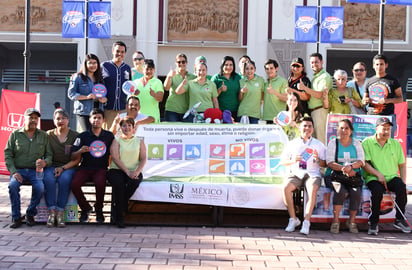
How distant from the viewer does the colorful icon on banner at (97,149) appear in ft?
19.5

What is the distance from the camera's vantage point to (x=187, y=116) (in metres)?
7.23

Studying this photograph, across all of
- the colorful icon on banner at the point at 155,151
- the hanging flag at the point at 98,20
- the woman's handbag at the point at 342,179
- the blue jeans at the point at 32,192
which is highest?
the hanging flag at the point at 98,20

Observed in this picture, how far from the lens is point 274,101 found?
7.40 meters

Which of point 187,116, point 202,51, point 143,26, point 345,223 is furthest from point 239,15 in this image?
point 345,223

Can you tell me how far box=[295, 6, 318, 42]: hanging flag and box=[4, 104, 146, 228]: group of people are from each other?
939cm

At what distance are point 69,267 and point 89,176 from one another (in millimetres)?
1915

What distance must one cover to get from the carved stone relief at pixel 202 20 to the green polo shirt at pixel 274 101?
14552 millimetres

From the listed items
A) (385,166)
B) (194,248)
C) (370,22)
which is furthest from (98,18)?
(370,22)

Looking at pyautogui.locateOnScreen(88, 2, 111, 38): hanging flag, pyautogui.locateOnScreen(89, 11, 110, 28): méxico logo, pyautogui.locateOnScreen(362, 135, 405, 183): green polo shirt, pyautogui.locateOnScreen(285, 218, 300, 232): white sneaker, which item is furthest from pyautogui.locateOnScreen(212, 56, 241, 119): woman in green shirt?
pyautogui.locateOnScreen(89, 11, 110, 28): méxico logo

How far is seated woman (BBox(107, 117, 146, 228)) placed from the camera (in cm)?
579

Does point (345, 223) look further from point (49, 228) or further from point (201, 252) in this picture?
point (49, 228)

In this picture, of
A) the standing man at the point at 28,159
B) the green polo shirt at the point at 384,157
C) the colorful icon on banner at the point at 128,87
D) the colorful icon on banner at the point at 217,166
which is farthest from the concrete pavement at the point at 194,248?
the colorful icon on banner at the point at 128,87

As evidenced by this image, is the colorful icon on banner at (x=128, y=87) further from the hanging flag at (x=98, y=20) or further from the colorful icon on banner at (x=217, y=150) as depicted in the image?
the hanging flag at (x=98, y=20)

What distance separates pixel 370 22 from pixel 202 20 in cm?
820
